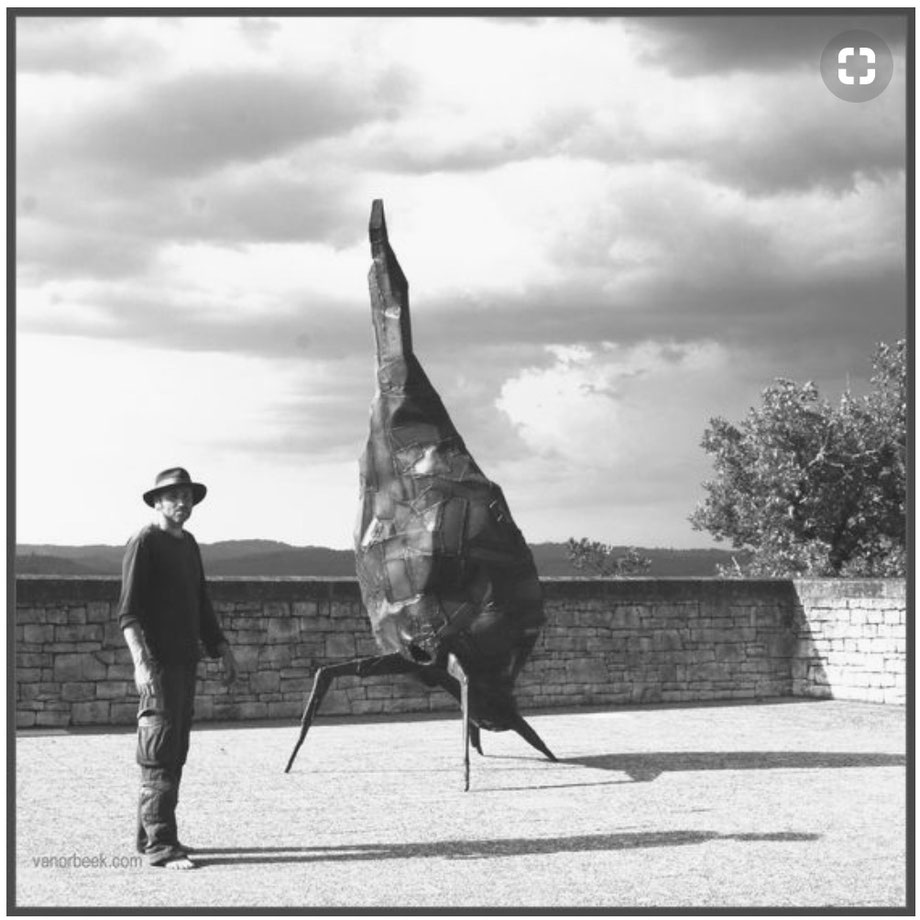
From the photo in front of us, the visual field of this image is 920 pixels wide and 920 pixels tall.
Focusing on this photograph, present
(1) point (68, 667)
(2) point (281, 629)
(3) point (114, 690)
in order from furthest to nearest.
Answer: (2) point (281, 629) → (3) point (114, 690) → (1) point (68, 667)

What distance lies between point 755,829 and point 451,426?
379 cm

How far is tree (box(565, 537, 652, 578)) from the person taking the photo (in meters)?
36.5

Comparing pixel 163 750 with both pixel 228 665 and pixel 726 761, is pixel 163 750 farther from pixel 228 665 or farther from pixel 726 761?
pixel 726 761

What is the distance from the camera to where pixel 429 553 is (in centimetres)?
1012

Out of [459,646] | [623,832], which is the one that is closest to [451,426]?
[459,646]

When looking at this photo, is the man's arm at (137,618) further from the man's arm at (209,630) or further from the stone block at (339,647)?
the stone block at (339,647)

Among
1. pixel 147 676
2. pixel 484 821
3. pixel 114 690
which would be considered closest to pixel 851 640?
pixel 114 690

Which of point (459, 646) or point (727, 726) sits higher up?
point (459, 646)

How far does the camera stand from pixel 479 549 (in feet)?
33.4

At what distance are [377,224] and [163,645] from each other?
4.77 meters

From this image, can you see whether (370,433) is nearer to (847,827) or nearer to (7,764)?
(847,827)

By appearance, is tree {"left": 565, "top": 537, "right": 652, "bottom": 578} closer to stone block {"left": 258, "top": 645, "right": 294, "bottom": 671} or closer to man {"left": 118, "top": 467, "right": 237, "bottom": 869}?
stone block {"left": 258, "top": 645, "right": 294, "bottom": 671}

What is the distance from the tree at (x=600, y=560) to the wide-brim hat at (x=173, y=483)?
29664 mm

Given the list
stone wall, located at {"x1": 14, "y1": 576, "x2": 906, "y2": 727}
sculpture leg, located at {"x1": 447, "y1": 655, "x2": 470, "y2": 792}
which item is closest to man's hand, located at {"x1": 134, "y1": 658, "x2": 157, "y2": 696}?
sculpture leg, located at {"x1": 447, "y1": 655, "x2": 470, "y2": 792}
